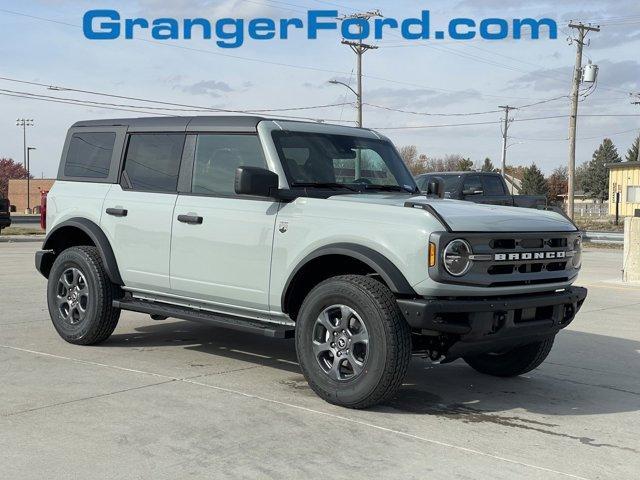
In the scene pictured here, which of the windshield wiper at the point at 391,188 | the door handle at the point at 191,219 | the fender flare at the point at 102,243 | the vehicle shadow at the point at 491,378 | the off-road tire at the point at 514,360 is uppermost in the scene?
the windshield wiper at the point at 391,188

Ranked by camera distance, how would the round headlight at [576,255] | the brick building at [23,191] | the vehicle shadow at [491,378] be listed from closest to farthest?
the vehicle shadow at [491,378] < the round headlight at [576,255] < the brick building at [23,191]

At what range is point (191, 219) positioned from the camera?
6520 mm

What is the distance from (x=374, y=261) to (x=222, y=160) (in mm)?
1859

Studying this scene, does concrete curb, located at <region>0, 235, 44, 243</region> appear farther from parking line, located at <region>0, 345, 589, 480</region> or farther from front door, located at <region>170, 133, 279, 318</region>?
front door, located at <region>170, 133, 279, 318</region>

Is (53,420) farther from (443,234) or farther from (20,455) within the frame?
(443,234)

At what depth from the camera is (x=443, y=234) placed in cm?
514


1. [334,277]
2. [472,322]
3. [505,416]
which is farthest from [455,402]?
[334,277]

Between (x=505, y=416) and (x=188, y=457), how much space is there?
2240mm

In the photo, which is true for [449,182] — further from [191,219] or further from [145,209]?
[191,219]

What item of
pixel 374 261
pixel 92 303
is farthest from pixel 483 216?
pixel 92 303

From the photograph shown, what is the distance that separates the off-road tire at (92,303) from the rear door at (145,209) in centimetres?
24

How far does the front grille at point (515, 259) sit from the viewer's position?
524cm

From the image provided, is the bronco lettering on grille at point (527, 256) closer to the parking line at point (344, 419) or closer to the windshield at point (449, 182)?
the parking line at point (344, 419)

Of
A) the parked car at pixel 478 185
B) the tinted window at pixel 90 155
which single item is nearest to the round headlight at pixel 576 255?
the tinted window at pixel 90 155
